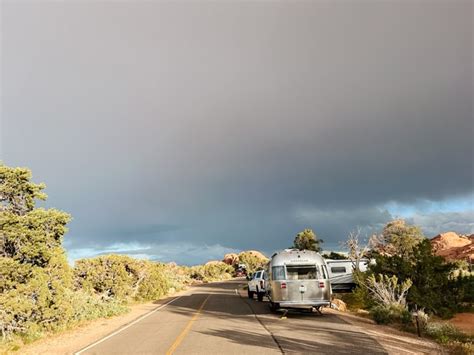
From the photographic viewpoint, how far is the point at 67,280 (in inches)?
673

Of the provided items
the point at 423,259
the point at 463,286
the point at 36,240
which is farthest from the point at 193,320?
the point at 463,286

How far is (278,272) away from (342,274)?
17.6 metres

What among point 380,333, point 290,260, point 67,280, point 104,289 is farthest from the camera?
point 104,289

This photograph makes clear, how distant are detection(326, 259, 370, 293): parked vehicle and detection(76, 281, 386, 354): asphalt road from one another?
15.5 m

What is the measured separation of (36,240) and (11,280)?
179 cm

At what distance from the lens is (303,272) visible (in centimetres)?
1895

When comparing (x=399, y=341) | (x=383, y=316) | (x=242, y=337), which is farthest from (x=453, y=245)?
(x=242, y=337)

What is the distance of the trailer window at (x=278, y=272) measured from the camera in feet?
58.4

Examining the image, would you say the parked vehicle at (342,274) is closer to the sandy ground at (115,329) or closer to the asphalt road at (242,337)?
the asphalt road at (242,337)

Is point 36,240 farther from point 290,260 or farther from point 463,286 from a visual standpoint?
point 463,286

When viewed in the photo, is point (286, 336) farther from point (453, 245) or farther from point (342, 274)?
point (453, 245)

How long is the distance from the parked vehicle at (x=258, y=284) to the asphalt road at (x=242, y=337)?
323 inches

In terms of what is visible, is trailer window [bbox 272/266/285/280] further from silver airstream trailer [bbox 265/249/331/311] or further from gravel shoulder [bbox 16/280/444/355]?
gravel shoulder [bbox 16/280/444/355]

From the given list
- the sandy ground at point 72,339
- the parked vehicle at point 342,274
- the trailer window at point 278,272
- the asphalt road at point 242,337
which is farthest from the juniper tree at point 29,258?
the parked vehicle at point 342,274
